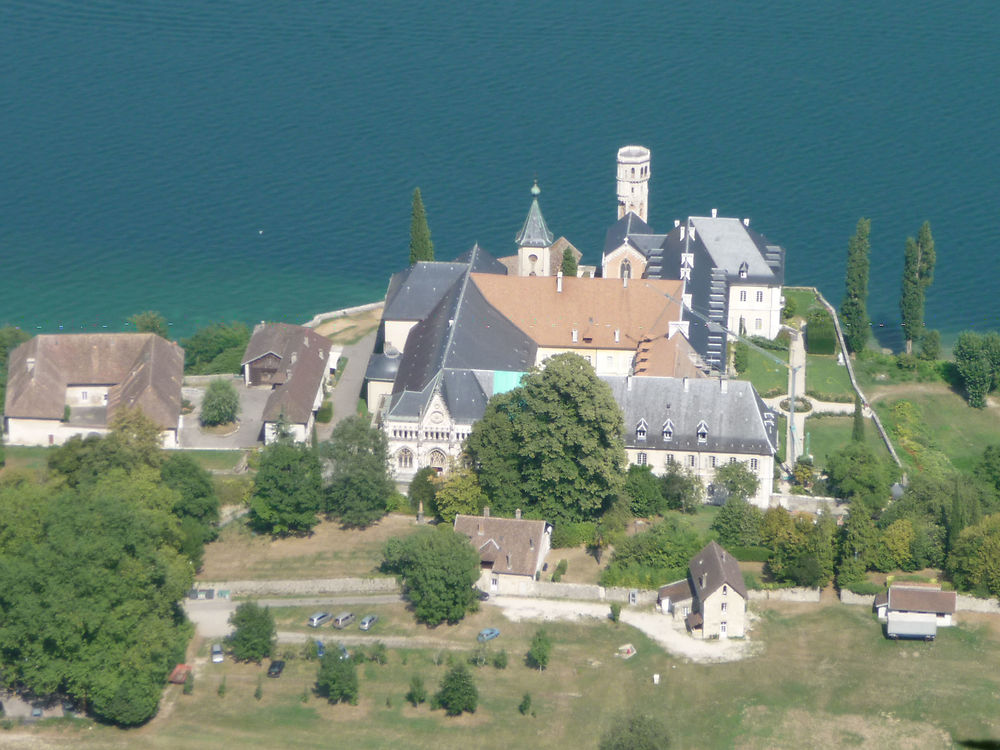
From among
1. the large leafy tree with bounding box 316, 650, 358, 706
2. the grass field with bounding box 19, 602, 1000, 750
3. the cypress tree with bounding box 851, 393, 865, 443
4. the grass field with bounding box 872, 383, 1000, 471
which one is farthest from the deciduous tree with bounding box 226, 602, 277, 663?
the grass field with bounding box 872, 383, 1000, 471

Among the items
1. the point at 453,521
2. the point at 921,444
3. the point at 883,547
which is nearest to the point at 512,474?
the point at 453,521

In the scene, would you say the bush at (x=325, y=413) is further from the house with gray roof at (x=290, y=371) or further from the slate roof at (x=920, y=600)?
the slate roof at (x=920, y=600)

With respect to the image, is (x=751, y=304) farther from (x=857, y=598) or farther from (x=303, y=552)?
(x=303, y=552)

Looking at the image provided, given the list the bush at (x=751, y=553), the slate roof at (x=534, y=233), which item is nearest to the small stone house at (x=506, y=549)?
the bush at (x=751, y=553)

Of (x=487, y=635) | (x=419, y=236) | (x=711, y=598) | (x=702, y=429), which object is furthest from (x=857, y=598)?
(x=419, y=236)

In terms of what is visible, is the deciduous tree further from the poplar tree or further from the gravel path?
the poplar tree

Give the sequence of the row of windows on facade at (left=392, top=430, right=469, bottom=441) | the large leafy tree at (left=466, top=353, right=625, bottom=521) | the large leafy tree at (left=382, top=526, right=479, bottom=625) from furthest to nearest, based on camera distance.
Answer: the row of windows on facade at (left=392, top=430, right=469, bottom=441) < the large leafy tree at (left=466, top=353, right=625, bottom=521) < the large leafy tree at (left=382, top=526, right=479, bottom=625)
